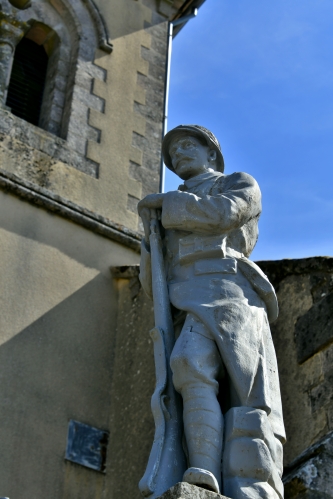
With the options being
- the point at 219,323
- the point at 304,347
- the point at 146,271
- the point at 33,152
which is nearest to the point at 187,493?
the point at 219,323

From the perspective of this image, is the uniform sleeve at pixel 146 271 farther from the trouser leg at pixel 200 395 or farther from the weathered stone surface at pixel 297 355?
the weathered stone surface at pixel 297 355

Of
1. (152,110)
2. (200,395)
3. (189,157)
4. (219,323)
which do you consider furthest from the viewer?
(152,110)

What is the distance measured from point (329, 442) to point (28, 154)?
4470 mm

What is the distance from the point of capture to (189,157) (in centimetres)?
504

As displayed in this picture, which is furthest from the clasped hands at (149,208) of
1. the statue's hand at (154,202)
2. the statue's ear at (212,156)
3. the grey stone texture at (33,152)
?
the grey stone texture at (33,152)

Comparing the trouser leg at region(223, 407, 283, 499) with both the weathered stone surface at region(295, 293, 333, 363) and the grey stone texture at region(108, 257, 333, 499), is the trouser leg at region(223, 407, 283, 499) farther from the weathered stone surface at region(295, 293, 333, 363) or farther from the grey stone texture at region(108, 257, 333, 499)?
the weathered stone surface at region(295, 293, 333, 363)

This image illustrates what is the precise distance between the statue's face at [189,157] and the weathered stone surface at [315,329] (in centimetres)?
143

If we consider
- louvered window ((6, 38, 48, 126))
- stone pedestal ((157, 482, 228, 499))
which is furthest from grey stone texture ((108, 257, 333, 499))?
louvered window ((6, 38, 48, 126))

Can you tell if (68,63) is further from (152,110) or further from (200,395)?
(200,395)

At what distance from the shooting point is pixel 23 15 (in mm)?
9398

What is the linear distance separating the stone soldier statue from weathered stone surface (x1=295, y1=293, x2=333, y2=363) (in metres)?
1.40

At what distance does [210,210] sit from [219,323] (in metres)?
0.63

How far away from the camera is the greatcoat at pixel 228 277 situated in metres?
4.11

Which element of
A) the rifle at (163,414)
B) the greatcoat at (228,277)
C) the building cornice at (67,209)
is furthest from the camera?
the building cornice at (67,209)
